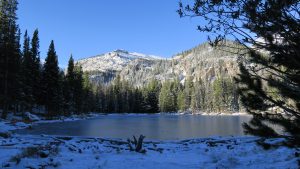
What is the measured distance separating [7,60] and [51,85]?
1687 centimetres

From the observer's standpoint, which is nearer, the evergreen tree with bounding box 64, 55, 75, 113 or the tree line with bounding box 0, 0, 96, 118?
the tree line with bounding box 0, 0, 96, 118

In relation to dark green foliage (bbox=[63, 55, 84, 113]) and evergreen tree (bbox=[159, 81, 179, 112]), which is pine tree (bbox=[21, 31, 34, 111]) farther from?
evergreen tree (bbox=[159, 81, 179, 112])

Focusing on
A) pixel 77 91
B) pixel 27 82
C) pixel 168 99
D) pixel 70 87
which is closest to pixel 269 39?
pixel 27 82

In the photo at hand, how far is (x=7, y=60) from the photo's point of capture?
45969 mm

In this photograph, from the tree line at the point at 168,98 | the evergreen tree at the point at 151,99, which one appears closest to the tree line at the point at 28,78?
the tree line at the point at 168,98

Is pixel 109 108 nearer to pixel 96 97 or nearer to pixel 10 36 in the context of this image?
pixel 96 97

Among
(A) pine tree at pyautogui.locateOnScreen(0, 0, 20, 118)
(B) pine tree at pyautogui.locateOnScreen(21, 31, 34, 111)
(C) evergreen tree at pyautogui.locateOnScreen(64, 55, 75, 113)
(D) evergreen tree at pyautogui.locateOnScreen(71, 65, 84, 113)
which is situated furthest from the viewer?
(D) evergreen tree at pyautogui.locateOnScreen(71, 65, 84, 113)

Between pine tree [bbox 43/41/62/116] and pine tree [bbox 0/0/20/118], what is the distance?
495 inches

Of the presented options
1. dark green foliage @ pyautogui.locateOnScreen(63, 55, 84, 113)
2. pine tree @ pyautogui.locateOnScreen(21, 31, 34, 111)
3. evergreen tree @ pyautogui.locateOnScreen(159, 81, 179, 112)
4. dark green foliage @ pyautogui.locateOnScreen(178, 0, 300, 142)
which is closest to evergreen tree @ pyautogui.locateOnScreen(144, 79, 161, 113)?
evergreen tree @ pyautogui.locateOnScreen(159, 81, 179, 112)

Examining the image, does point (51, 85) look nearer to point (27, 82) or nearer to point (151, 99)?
point (27, 82)

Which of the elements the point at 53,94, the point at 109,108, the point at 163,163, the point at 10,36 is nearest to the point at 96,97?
the point at 109,108

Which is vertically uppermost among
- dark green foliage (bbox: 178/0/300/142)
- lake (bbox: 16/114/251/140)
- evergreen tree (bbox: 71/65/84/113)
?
evergreen tree (bbox: 71/65/84/113)

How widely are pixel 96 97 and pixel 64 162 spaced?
4616 inches

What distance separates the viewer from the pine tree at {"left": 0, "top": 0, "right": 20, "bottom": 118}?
45.8m
